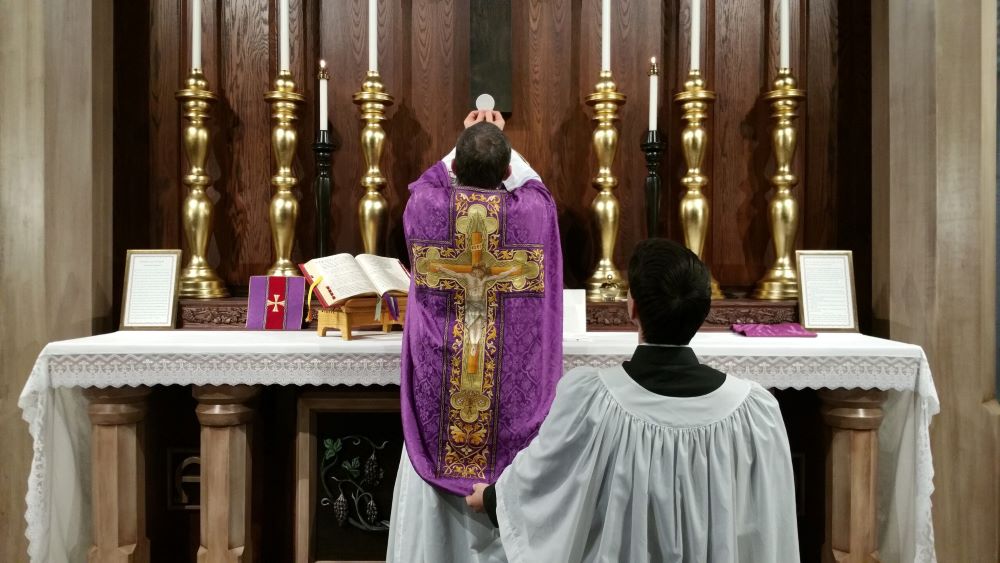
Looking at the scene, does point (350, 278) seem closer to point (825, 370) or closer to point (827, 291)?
point (825, 370)

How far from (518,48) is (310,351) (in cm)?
182

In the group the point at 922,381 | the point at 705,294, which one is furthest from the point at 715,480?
the point at 922,381

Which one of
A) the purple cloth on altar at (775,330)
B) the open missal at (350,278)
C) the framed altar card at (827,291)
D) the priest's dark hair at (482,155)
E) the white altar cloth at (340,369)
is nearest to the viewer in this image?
A: the priest's dark hair at (482,155)

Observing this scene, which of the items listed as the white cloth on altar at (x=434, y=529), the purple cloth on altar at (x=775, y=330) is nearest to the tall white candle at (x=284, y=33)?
the white cloth on altar at (x=434, y=529)

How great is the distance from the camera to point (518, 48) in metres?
3.69

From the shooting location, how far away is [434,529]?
2385 mm

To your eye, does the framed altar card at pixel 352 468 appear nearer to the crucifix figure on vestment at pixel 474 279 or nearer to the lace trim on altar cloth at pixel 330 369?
the lace trim on altar cloth at pixel 330 369

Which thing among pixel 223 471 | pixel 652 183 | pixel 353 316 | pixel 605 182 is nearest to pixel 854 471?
pixel 652 183

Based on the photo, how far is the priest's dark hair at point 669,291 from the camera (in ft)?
5.16

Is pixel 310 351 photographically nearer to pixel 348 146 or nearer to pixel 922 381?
pixel 348 146

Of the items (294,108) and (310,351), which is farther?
(294,108)

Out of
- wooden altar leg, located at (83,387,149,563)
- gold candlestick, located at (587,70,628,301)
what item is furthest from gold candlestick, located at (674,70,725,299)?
wooden altar leg, located at (83,387,149,563)

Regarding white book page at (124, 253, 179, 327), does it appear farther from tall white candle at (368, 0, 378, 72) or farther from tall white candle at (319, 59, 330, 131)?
tall white candle at (368, 0, 378, 72)

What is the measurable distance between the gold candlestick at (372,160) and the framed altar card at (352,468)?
2.39 feet
